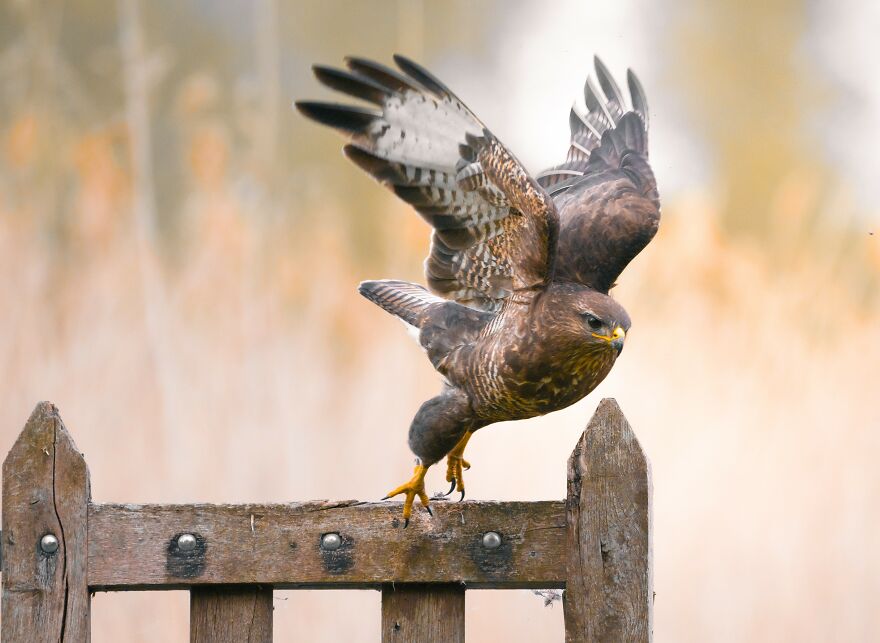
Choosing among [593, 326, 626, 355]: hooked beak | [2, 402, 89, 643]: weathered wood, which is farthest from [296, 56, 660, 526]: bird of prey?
[2, 402, 89, 643]: weathered wood

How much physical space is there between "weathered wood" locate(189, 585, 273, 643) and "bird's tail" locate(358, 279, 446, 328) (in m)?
1.12

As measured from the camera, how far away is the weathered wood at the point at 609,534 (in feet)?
6.29

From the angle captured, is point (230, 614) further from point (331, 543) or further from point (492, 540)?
point (492, 540)

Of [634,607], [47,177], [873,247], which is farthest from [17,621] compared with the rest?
[873,247]

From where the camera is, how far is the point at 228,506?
1989mm

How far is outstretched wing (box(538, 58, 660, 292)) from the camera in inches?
116

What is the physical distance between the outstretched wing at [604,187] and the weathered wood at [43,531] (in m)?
1.34

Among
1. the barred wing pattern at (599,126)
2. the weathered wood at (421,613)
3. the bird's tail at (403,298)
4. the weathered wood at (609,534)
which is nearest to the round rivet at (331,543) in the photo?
the weathered wood at (421,613)

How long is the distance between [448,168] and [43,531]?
1.22m

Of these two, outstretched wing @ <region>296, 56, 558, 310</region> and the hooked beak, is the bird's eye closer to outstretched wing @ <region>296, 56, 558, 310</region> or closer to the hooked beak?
the hooked beak

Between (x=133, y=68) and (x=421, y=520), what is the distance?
2424 mm

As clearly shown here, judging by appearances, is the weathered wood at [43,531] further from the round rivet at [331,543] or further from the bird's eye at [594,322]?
the bird's eye at [594,322]


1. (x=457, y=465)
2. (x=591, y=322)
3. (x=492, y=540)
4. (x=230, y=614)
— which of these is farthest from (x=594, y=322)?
(x=230, y=614)

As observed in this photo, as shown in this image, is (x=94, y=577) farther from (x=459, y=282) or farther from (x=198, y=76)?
(x=198, y=76)
